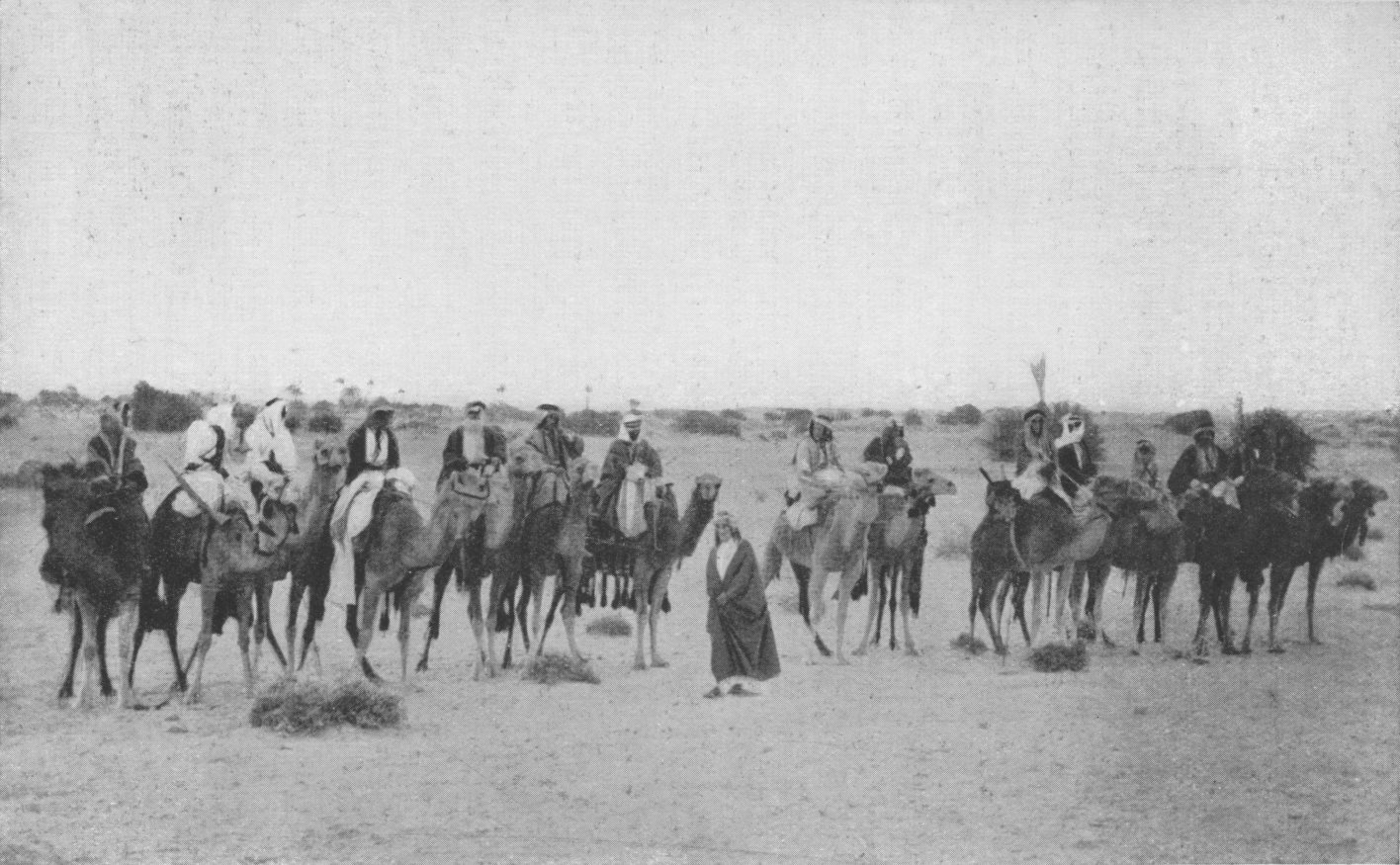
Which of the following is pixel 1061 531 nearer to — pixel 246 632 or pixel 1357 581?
pixel 1357 581

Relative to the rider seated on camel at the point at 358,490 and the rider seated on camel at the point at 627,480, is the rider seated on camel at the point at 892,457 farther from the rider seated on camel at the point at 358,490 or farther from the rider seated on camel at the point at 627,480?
the rider seated on camel at the point at 358,490

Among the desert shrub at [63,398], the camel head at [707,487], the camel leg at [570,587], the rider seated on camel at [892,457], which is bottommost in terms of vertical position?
the camel leg at [570,587]

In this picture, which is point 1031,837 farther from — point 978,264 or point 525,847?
point 978,264

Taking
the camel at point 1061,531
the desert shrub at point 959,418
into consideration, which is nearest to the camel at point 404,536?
the camel at point 1061,531

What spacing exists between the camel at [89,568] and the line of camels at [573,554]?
0.02m

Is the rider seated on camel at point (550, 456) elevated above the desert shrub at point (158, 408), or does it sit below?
below

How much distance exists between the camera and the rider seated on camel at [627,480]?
12852 millimetres

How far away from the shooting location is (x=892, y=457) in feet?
46.2

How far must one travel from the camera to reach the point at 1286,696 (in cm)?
1177

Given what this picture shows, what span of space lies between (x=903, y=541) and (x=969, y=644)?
1.45 m

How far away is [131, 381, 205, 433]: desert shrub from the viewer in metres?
13.4

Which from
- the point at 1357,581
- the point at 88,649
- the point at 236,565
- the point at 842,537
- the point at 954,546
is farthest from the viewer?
the point at 954,546

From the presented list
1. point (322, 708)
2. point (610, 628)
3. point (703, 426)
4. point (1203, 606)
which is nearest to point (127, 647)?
point (322, 708)

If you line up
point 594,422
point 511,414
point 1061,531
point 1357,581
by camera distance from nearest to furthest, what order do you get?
point 1061,531 → point 1357,581 → point 511,414 → point 594,422
